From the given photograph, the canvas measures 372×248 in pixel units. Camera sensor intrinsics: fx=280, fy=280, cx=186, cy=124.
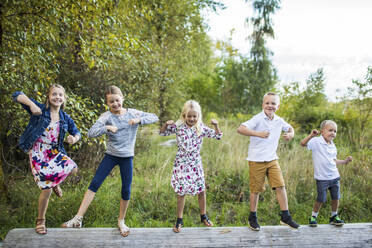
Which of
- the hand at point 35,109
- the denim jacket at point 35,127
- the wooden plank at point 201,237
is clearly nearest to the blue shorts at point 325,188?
the wooden plank at point 201,237

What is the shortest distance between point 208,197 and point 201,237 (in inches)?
79.6

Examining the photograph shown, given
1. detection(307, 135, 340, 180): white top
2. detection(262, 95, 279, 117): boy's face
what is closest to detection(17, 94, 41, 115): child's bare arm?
detection(262, 95, 279, 117): boy's face

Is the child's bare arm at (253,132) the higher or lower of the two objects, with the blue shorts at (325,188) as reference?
higher

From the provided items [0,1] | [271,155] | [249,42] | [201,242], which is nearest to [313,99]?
[249,42]

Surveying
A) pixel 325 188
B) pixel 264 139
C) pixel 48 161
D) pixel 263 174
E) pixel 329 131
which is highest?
pixel 329 131

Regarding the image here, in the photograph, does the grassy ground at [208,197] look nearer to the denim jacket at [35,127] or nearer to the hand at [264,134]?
the denim jacket at [35,127]

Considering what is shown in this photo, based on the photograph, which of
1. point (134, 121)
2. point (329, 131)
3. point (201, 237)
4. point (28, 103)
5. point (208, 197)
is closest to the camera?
point (28, 103)

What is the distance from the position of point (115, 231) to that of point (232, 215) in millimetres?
2278

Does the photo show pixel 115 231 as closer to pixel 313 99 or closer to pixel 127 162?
pixel 127 162

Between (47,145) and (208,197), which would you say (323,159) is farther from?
(47,145)

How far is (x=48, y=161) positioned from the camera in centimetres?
309

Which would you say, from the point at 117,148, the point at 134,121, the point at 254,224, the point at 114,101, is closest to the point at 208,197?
the point at 254,224

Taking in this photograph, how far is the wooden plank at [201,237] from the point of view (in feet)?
10.0

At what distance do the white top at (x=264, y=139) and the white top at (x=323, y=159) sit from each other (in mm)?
538
